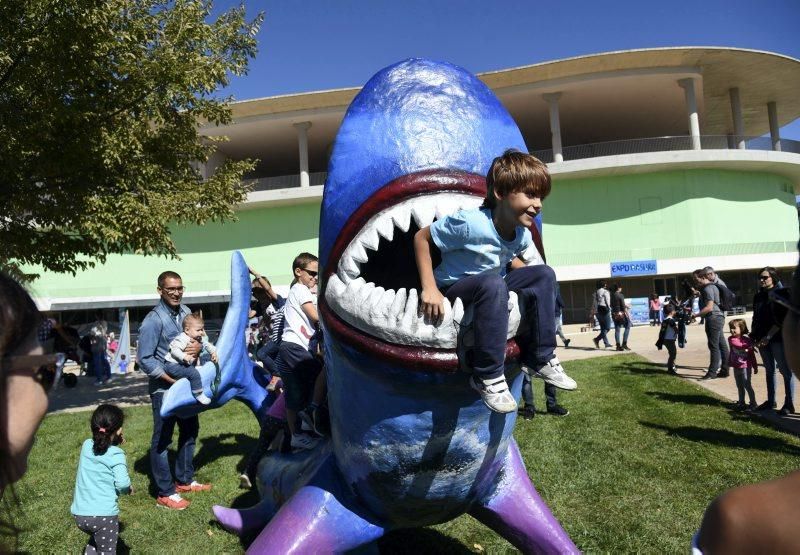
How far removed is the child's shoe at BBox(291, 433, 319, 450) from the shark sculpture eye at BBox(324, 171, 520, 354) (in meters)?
1.25

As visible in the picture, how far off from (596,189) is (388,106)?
84.4 ft

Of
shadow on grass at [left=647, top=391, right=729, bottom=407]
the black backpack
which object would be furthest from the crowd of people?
the black backpack

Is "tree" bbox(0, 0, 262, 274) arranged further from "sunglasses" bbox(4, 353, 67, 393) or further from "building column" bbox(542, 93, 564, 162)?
"building column" bbox(542, 93, 564, 162)

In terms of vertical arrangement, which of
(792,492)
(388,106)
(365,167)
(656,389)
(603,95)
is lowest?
(656,389)

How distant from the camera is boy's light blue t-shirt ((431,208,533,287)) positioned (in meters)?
1.90

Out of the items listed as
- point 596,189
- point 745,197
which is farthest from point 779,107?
point 596,189

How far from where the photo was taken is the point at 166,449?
16.3 ft

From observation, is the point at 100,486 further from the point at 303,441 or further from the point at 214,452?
the point at 214,452

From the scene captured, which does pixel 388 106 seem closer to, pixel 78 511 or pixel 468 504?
pixel 468 504

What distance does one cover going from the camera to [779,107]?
1228 inches

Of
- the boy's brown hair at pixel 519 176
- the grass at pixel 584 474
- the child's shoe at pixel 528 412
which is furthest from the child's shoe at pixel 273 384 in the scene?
the boy's brown hair at pixel 519 176

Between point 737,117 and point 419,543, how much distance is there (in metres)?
30.2

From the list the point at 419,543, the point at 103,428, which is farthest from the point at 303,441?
the point at 103,428

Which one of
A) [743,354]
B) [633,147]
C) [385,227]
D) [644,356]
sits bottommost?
[644,356]
